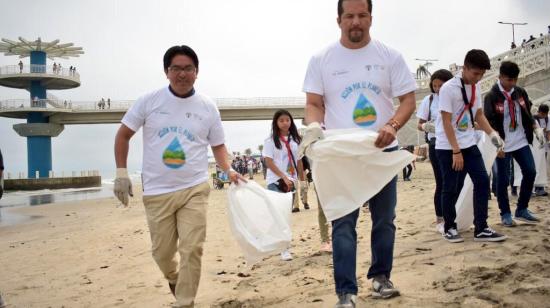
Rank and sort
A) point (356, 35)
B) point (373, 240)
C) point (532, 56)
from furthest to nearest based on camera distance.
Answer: point (532, 56), point (373, 240), point (356, 35)

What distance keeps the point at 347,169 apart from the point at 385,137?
0.28 metres

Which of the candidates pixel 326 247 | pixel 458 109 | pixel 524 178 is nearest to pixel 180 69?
pixel 326 247

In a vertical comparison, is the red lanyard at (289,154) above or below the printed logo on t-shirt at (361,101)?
below

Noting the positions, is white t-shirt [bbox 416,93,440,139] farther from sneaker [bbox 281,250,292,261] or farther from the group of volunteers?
sneaker [bbox 281,250,292,261]

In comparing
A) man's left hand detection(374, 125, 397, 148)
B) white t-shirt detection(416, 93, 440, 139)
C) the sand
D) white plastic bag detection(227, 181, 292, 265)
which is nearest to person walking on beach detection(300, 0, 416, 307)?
man's left hand detection(374, 125, 397, 148)

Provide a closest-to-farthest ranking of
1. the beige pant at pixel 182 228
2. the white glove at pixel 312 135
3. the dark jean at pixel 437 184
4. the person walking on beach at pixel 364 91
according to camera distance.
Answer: the white glove at pixel 312 135 → the person walking on beach at pixel 364 91 → the beige pant at pixel 182 228 → the dark jean at pixel 437 184

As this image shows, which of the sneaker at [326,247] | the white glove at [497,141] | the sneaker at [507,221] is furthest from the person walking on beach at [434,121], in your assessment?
the sneaker at [326,247]

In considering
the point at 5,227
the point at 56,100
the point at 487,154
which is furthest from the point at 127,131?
the point at 56,100

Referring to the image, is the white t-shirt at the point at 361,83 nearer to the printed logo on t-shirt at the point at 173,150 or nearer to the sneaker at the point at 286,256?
the printed logo on t-shirt at the point at 173,150

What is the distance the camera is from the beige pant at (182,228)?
285 cm

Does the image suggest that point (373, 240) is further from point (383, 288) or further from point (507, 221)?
point (507, 221)

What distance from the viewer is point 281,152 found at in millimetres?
5074

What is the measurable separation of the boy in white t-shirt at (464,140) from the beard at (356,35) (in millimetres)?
1809

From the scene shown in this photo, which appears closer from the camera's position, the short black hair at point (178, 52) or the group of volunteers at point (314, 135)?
the group of volunteers at point (314, 135)
